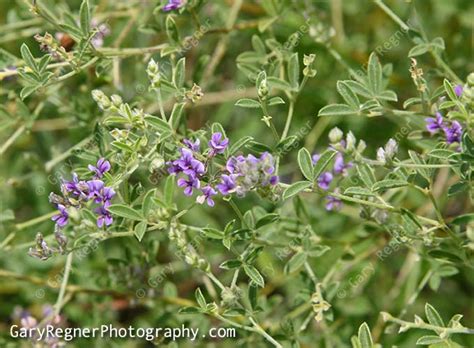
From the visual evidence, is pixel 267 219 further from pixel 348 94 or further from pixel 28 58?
pixel 28 58

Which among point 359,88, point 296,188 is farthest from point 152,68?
point 359,88

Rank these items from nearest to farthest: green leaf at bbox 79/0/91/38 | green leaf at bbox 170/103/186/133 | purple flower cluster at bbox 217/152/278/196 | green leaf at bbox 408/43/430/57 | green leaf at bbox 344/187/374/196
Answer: purple flower cluster at bbox 217/152/278/196 → green leaf at bbox 344/187/374/196 → green leaf at bbox 170/103/186/133 → green leaf at bbox 79/0/91/38 → green leaf at bbox 408/43/430/57

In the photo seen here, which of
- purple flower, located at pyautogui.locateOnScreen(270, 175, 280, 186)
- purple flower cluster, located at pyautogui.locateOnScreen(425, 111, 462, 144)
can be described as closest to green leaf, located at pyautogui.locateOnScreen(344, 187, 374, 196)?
purple flower, located at pyautogui.locateOnScreen(270, 175, 280, 186)

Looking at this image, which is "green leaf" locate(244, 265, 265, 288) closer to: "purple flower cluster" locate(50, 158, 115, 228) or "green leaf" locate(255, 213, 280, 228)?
"green leaf" locate(255, 213, 280, 228)

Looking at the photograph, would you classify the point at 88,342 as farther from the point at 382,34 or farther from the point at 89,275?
the point at 382,34

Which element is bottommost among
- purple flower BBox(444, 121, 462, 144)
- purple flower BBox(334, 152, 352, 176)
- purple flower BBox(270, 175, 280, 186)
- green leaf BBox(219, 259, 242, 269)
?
green leaf BBox(219, 259, 242, 269)

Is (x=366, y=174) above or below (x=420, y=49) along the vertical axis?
below
